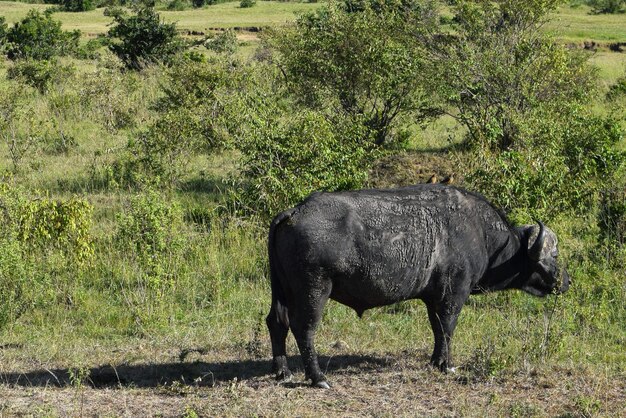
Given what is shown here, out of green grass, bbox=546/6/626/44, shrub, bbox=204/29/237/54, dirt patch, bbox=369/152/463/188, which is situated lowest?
green grass, bbox=546/6/626/44

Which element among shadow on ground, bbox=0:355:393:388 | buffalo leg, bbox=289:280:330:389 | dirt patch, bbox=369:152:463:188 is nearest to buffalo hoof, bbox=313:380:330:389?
buffalo leg, bbox=289:280:330:389

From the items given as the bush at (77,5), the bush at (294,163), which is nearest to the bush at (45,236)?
the bush at (294,163)

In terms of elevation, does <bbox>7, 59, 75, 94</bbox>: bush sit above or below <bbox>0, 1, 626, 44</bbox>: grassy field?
above

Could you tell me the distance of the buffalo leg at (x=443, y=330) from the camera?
827 centimetres

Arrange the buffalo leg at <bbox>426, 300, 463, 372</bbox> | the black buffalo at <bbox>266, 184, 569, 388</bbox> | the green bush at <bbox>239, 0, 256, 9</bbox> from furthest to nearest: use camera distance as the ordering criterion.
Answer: the green bush at <bbox>239, 0, 256, 9</bbox> → the buffalo leg at <bbox>426, 300, 463, 372</bbox> → the black buffalo at <bbox>266, 184, 569, 388</bbox>

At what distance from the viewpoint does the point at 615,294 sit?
10.3m

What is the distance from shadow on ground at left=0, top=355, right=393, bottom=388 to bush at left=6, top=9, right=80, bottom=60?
62.3ft

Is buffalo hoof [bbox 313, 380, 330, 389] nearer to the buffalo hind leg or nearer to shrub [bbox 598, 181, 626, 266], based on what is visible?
the buffalo hind leg

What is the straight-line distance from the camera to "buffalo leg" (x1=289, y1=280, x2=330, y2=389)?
7.70 m

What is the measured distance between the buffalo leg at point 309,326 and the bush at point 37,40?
19904mm

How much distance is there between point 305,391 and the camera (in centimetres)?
765

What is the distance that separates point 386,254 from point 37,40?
2184cm

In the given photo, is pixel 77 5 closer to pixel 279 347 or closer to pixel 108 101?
pixel 108 101

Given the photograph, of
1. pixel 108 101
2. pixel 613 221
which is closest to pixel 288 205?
pixel 613 221
